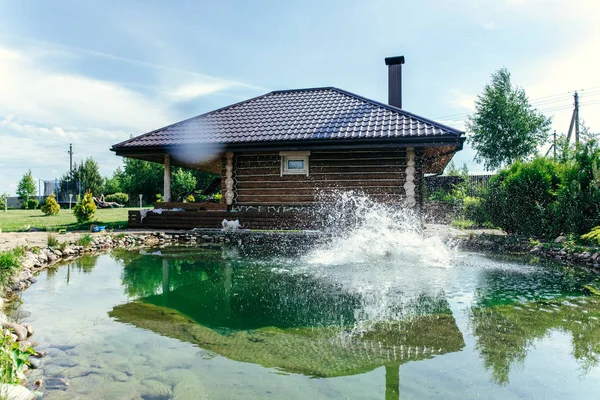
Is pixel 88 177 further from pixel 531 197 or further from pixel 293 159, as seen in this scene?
pixel 531 197

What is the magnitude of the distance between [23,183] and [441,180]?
2958 centimetres

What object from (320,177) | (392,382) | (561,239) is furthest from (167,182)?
(392,382)

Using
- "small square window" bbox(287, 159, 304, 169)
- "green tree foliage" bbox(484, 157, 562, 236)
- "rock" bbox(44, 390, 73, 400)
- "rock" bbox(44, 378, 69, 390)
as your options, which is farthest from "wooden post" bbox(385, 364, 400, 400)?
"small square window" bbox(287, 159, 304, 169)

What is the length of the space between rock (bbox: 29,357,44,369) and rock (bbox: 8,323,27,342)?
1.46ft

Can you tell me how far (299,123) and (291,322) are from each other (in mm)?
8787

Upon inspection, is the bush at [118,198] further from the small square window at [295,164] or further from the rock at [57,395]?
the rock at [57,395]

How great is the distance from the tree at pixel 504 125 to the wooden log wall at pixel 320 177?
656 inches

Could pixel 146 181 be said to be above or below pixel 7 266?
above

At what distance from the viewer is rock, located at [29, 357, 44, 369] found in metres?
2.92

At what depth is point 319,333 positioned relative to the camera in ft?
12.1

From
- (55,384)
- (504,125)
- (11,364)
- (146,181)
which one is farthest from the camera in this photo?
(146,181)

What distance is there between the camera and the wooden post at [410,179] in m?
10.7

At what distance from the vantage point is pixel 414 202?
34.8 feet

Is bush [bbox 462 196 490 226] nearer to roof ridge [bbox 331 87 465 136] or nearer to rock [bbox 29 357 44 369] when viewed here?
roof ridge [bbox 331 87 465 136]
